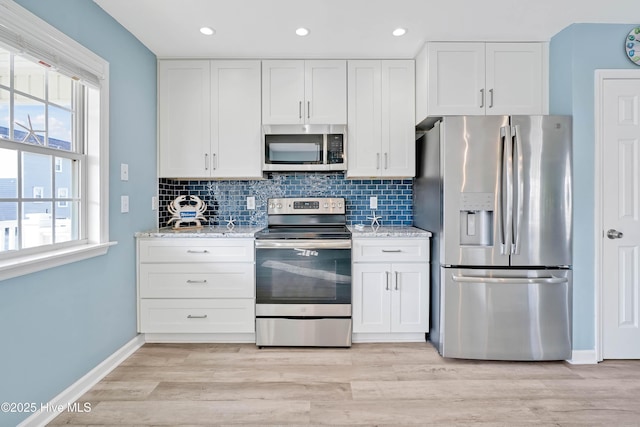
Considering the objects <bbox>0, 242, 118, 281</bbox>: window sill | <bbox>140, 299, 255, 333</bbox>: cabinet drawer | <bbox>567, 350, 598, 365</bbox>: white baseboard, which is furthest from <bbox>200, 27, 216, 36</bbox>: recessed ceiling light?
<bbox>567, 350, 598, 365</bbox>: white baseboard

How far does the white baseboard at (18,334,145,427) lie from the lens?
5.68 feet

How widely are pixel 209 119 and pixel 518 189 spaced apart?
256 centimetres

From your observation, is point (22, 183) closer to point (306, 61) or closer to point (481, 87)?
point (306, 61)

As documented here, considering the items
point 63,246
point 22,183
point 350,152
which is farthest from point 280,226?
point 22,183

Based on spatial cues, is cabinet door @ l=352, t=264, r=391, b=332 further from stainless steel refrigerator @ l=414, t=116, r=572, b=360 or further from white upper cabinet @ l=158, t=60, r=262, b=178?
white upper cabinet @ l=158, t=60, r=262, b=178

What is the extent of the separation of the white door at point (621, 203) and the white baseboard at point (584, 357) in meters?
0.24

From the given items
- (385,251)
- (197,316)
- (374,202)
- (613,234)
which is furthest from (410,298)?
(197,316)

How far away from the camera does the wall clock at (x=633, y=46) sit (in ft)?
8.00

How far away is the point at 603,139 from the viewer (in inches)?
95.4

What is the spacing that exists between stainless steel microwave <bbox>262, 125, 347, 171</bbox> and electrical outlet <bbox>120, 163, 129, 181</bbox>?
1064 millimetres

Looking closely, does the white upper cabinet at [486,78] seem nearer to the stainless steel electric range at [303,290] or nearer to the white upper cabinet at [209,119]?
the stainless steel electric range at [303,290]

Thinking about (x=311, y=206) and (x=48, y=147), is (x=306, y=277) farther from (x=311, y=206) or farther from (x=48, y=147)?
(x=48, y=147)

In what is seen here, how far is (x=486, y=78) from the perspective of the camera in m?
2.69

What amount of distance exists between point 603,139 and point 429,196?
126cm
